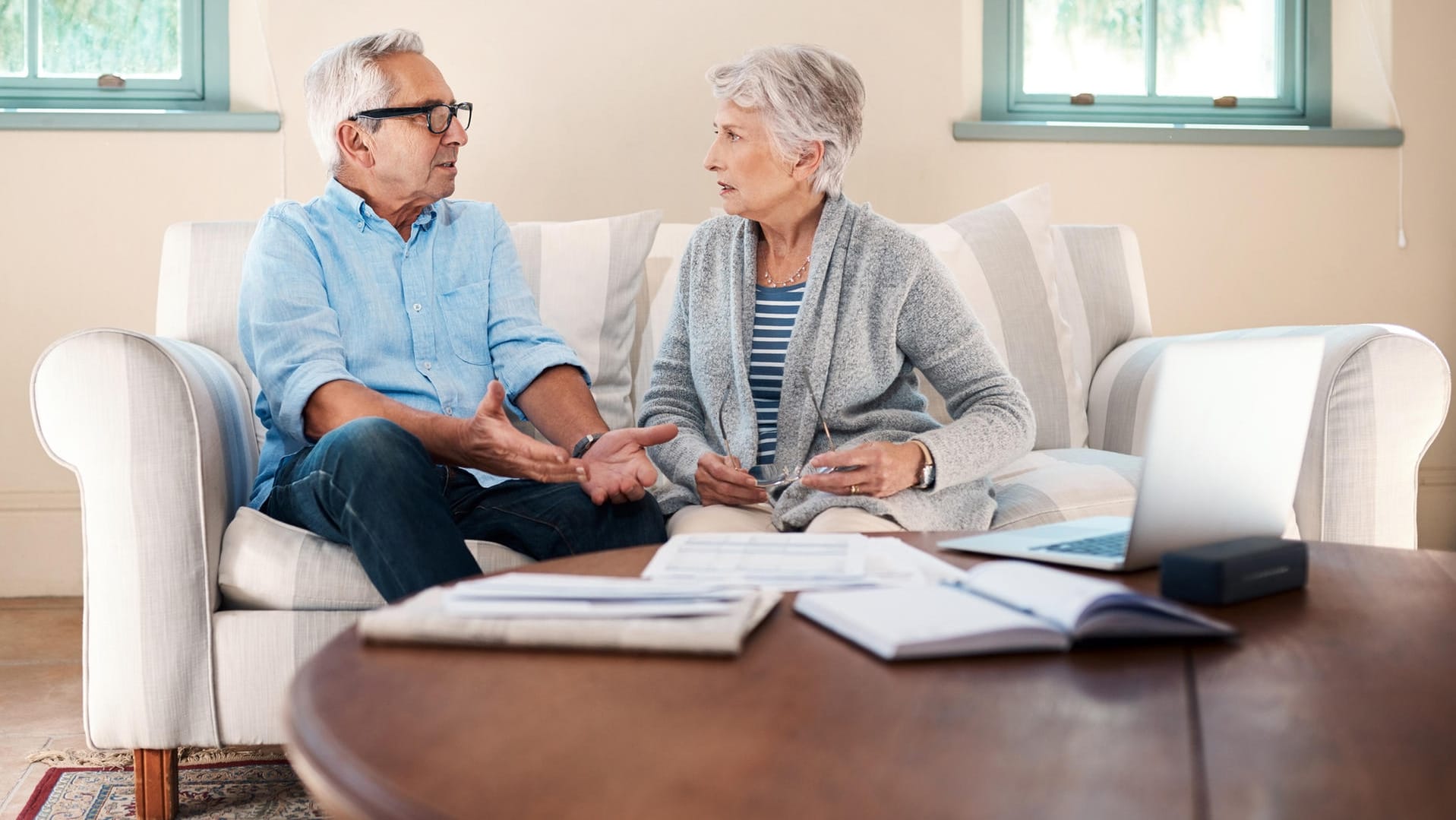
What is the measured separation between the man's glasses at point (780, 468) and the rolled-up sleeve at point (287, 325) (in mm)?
553

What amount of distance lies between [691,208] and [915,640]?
2.19 m

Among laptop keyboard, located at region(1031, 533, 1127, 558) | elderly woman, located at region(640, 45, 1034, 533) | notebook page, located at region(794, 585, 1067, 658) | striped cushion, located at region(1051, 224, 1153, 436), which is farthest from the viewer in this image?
striped cushion, located at region(1051, 224, 1153, 436)

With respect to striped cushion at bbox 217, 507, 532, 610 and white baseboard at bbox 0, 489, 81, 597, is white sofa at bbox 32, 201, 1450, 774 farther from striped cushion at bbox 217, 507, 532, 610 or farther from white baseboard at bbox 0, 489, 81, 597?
white baseboard at bbox 0, 489, 81, 597

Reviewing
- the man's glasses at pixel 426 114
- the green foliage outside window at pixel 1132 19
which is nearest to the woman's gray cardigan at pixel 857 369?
the man's glasses at pixel 426 114

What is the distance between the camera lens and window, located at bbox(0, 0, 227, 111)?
2832 mm

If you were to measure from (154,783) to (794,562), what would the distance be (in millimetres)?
1058

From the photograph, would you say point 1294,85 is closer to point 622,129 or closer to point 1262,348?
point 622,129

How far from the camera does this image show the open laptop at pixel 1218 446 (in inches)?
33.9

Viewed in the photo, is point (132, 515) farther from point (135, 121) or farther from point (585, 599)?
point (135, 121)

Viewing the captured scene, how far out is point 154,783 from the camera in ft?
5.06

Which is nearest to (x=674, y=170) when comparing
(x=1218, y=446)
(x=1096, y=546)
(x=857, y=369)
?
(x=857, y=369)

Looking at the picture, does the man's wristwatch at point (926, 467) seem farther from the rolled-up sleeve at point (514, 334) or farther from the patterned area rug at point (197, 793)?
the patterned area rug at point (197, 793)

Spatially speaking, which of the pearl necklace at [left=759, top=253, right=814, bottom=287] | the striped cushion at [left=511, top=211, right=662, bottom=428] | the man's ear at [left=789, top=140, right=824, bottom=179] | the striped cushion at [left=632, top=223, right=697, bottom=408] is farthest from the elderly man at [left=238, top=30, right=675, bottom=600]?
the man's ear at [left=789, top=140, right=824, bottom=179]

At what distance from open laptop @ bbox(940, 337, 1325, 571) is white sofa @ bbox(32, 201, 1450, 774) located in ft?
2.39
